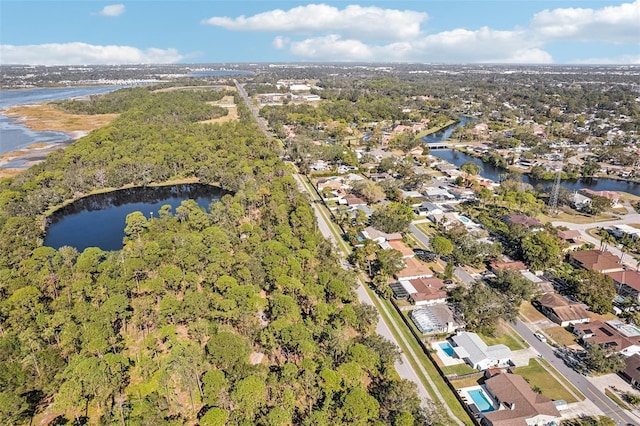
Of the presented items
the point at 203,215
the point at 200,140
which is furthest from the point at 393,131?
the point at 203,215

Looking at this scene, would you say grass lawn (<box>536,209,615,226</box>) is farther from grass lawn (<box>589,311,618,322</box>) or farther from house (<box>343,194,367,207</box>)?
house (<box>343,194,367,207</box>)

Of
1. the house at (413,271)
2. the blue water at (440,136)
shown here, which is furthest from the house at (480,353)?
the blue water at (440,136)

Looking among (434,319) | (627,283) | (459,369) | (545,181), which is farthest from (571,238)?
(545,181)

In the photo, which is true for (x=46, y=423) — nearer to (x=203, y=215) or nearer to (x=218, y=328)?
(x=218, y=328)

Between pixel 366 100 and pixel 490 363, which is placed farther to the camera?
pixel 366 100

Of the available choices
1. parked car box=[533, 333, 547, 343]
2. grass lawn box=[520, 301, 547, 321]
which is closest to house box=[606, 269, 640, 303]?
grass lawn box=[520, 301, 547, 321]

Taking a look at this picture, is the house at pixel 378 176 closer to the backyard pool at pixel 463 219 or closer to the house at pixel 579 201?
the backyard pool at pixel 463 219

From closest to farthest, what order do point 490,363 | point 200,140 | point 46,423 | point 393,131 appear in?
1. point 46,423
2. point 490,363
3. point 200,140
4. point 393,131

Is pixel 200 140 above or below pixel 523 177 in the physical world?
above
